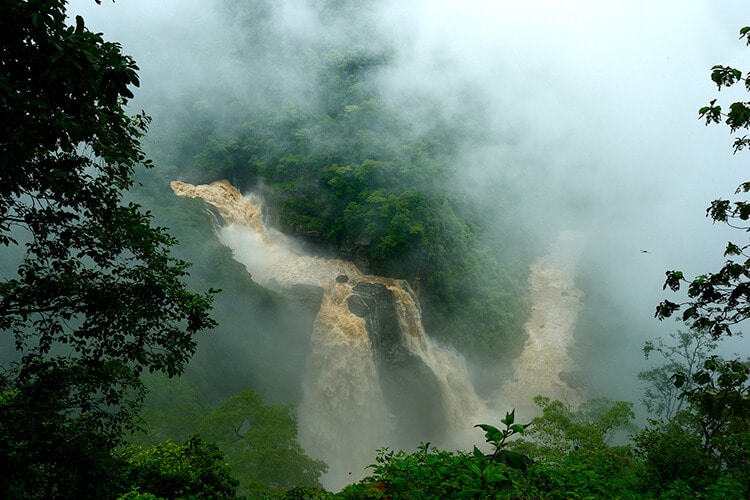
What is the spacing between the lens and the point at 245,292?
1803cm

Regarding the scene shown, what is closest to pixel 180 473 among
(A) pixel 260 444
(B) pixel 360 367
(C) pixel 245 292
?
(A) pixel 260 444

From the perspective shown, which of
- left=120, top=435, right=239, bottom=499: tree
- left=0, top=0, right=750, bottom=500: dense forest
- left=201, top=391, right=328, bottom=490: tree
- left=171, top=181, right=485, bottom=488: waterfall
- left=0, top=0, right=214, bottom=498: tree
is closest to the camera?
left=0, top=0, right=214, bottom=498: tree

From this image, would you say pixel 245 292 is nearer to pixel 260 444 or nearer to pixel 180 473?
pixel 260 444

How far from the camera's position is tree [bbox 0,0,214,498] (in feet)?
8.43

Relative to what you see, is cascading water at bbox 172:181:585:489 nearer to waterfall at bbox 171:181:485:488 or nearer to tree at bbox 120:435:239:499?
waterfall at bbox 171:181:485:488

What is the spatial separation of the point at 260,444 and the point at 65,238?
8818mm

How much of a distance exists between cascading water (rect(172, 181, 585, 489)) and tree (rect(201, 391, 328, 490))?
5.10 metres

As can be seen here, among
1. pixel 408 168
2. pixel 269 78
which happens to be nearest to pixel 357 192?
pixel 408 168

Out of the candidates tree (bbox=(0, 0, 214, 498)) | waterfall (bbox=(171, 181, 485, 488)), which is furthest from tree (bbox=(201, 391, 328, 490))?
tree (bbox=(0, 0, 214, 498))

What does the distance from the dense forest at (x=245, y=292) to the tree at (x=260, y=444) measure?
0.06 metres

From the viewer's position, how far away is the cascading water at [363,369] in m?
18.0

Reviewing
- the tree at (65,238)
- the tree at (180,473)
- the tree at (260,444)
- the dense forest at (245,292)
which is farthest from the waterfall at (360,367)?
the tree at (65,238)

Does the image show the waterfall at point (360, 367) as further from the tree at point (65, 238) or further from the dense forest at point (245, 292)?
the tree at point (65, 238)

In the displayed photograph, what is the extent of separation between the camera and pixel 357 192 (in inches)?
937
